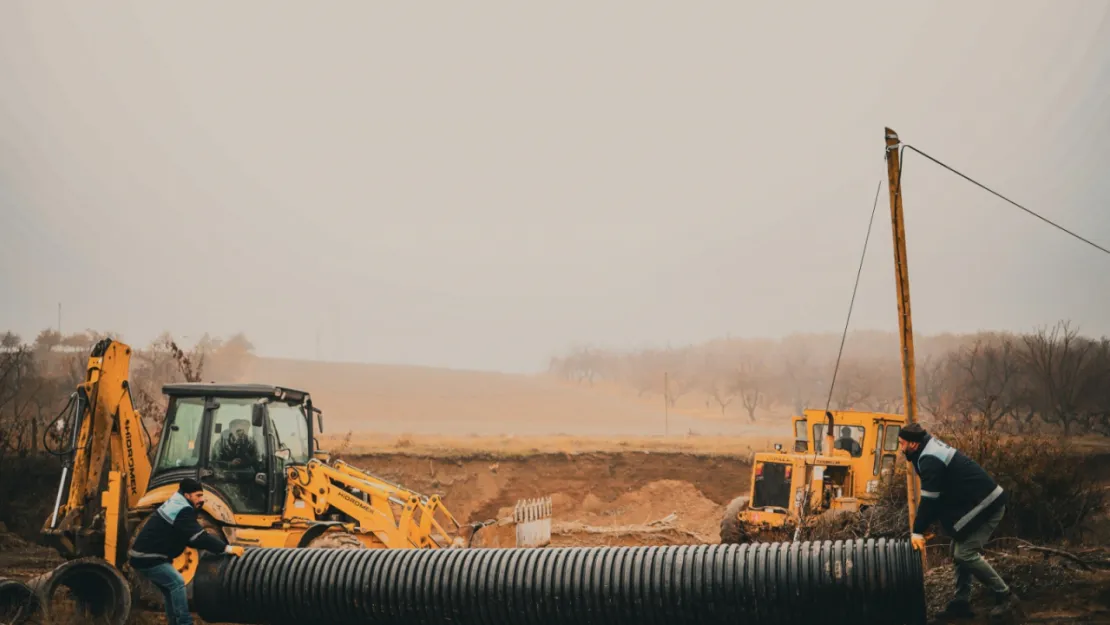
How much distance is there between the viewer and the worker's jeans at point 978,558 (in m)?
9.19

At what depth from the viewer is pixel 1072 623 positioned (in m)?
9.12

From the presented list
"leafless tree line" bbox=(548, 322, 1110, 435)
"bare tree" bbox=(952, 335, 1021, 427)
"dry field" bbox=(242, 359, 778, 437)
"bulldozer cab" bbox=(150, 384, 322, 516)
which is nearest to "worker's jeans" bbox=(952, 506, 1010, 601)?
"leafless tree line" bbox=(548, 322, 1110, 435)

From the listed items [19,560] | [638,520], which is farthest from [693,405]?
[19,560]

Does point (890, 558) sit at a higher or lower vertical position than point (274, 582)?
higher

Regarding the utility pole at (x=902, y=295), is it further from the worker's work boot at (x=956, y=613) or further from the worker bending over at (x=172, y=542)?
the worker bending over at (x=172, y=542)

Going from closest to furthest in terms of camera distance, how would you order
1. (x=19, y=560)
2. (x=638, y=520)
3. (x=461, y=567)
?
(x=461, y=567), (x=19, y=560), (x=638, y=520)

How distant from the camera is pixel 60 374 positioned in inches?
2173

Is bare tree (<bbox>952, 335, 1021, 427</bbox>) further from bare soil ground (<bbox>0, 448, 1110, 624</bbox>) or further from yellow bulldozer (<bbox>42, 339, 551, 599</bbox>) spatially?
yellow bulldozer (<bbox>42, 339, 551, 599</bbox>)

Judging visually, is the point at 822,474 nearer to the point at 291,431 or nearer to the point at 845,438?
the point at 845,438

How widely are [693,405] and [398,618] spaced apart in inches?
4498

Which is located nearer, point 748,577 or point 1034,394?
point 748,577

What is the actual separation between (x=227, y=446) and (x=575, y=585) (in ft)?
18.0

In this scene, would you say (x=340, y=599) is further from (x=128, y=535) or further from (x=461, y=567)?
(x=128, y=535)

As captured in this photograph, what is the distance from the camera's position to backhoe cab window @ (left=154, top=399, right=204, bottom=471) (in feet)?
44.1
